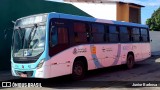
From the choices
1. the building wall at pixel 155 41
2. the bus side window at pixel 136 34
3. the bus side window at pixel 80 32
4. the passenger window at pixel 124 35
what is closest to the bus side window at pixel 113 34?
the passenger window at pixel 124 35

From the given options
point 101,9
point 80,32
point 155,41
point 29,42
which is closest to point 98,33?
point 80,32

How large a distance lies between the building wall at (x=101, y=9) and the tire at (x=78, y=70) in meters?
16.3

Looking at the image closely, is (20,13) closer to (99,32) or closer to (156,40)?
(99,32)

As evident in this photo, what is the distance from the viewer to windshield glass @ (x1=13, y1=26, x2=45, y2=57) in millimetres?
11703

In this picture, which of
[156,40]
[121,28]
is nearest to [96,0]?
[156,40]

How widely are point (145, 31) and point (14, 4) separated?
836 cm

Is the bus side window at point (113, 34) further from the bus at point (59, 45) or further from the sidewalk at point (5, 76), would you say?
the sidewalk at point (5, 76)

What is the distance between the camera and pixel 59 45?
12070 millimetres

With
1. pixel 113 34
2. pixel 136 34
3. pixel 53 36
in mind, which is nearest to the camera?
pixel 53 36

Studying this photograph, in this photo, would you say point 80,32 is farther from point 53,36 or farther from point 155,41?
point 155,41

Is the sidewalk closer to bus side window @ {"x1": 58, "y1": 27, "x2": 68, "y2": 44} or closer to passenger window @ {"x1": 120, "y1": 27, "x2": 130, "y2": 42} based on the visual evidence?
bus side window @ {"x1": 58, "y1": 27, "x2": 68, "y2": 44}

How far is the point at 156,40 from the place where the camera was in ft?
112

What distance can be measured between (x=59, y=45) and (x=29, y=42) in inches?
45.0

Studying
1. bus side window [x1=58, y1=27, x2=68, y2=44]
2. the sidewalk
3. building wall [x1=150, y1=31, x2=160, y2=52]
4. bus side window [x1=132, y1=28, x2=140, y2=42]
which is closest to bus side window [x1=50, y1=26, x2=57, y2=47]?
bus side window [x1=58, y1=27, x2=68, y2=44]
